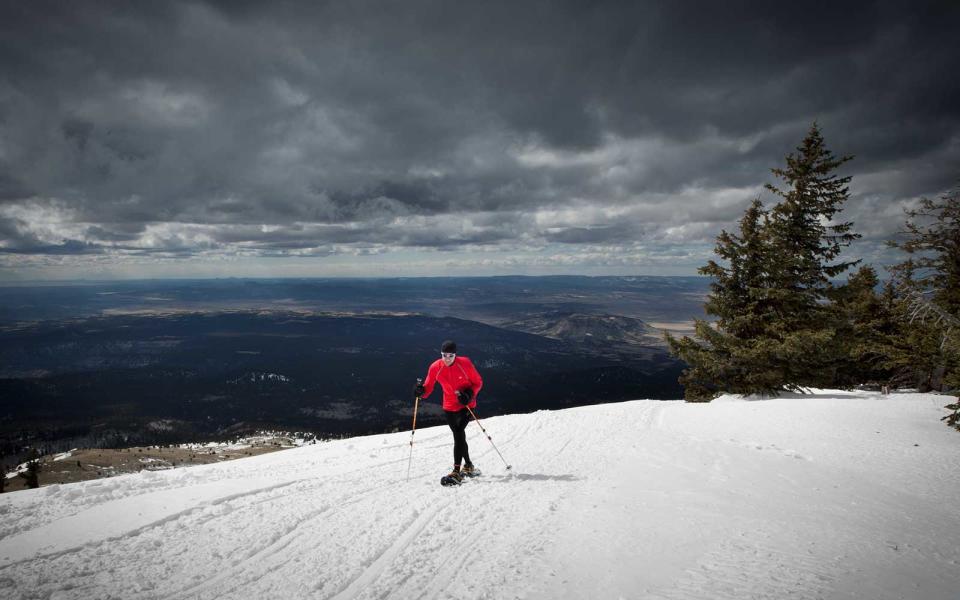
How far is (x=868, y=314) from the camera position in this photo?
2898 cm

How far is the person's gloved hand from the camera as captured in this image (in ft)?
25.6

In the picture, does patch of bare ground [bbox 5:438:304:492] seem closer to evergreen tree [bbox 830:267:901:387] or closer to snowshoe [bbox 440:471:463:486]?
snowshoe [bbox 440:471:463:486]

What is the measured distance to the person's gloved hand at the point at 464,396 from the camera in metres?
7.81

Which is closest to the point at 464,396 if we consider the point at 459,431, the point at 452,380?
the point at 452,380

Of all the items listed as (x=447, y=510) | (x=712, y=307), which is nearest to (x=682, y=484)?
(x=447, y=510)

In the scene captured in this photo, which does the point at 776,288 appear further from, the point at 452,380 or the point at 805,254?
the point at 452,380

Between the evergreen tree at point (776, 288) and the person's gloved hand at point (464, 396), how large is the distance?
16.5 metres

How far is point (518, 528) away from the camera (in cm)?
564

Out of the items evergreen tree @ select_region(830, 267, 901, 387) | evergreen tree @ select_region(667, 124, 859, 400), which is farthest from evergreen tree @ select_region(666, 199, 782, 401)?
evergreen tree @ select_region(830, 267, 901, 387)

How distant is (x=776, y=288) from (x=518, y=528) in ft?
66.8

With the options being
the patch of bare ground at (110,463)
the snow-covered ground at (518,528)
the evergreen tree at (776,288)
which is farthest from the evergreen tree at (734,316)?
the patch of bare ground at (110,463)

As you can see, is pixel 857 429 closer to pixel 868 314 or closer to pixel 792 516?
pixel 792 516

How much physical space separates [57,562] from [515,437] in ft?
29.9

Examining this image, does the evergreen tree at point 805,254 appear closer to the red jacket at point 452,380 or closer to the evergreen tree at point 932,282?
the evergreen tree at point 932,282
